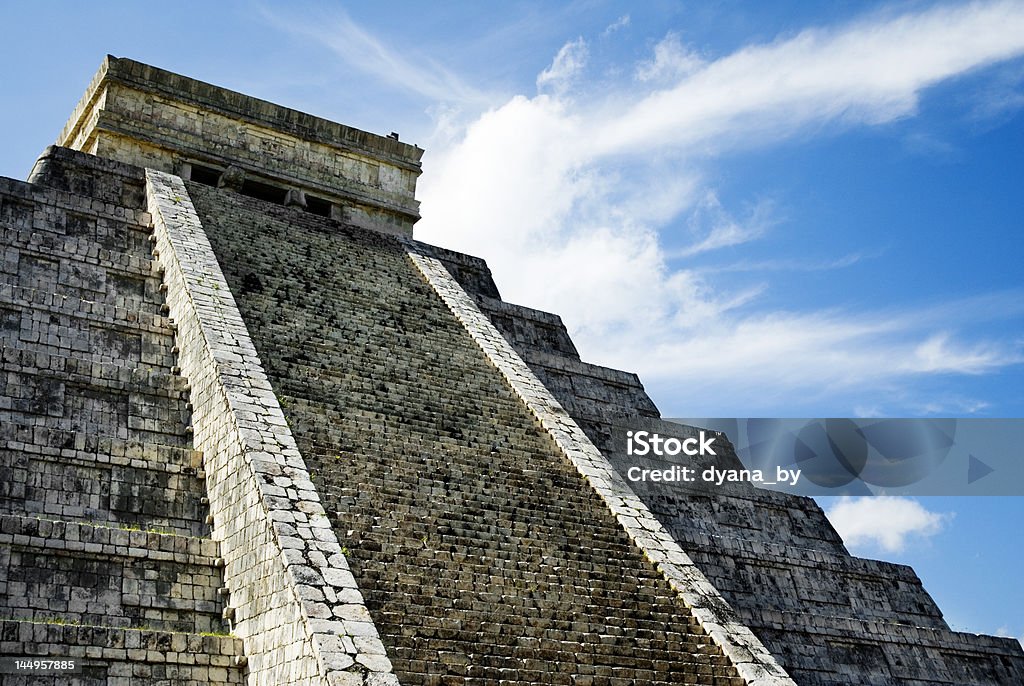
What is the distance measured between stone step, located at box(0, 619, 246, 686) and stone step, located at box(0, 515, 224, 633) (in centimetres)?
42

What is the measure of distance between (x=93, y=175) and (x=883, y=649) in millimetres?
12766

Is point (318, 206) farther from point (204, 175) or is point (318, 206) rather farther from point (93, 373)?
point (93, 373)

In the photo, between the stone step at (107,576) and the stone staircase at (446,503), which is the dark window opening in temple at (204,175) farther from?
the stone step at (107,576)

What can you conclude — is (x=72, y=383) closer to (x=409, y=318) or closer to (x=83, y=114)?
(x=409, y=318)

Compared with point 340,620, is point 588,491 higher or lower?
higher

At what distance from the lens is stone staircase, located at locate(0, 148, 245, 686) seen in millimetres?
8797

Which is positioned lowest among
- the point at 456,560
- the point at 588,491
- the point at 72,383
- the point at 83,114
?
the point at 456,560

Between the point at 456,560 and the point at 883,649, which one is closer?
the point at 456,560

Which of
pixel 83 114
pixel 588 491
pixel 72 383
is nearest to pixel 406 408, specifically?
pixel 588 491

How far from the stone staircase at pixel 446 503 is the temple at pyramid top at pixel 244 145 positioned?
2.52m

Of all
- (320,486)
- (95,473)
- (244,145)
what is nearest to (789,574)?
(320,486)

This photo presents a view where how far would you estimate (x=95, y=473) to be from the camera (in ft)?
33.6

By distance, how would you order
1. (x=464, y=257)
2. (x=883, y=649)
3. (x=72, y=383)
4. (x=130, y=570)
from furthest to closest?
(x=464, y=257), (x=883, y=649), (x=72, y=383), (x=130, y=570)

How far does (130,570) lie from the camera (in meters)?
9.40
